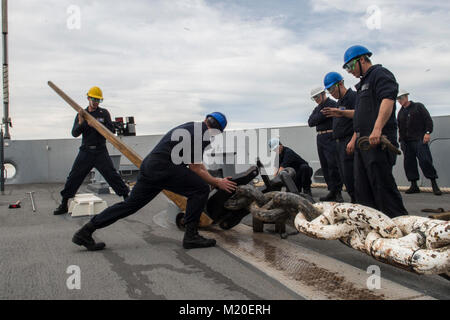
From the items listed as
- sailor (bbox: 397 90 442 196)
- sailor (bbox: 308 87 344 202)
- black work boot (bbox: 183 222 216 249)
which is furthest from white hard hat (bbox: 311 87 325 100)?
black work boot (bbox: 183 222 216 249)

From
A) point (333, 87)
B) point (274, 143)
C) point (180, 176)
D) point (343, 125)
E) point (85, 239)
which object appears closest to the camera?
point (85, 239)

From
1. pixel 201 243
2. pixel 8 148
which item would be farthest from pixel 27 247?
pixel 8 148

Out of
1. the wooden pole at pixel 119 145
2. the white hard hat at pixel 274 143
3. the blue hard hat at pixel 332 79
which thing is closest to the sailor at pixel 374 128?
the blue hard hat at pixel 332 79

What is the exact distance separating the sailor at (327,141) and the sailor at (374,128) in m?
1.97

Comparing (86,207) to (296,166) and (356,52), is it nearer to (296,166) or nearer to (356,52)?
(296,166)

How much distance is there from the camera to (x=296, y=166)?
591 cm

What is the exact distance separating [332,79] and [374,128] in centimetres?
167

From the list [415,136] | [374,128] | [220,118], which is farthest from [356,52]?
[415,136]

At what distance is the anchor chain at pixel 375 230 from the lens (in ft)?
5.54

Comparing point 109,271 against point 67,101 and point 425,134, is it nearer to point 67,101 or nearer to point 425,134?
point 67,101

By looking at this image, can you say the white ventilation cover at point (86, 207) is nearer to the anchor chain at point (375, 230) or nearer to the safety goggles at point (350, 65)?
the anchor chain at point (375, 230)

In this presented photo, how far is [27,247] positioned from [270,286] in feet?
6.53

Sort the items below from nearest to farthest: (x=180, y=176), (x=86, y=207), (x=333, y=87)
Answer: (x=180, y=176) < (x=333, y=87) < (x=86, y=207)
